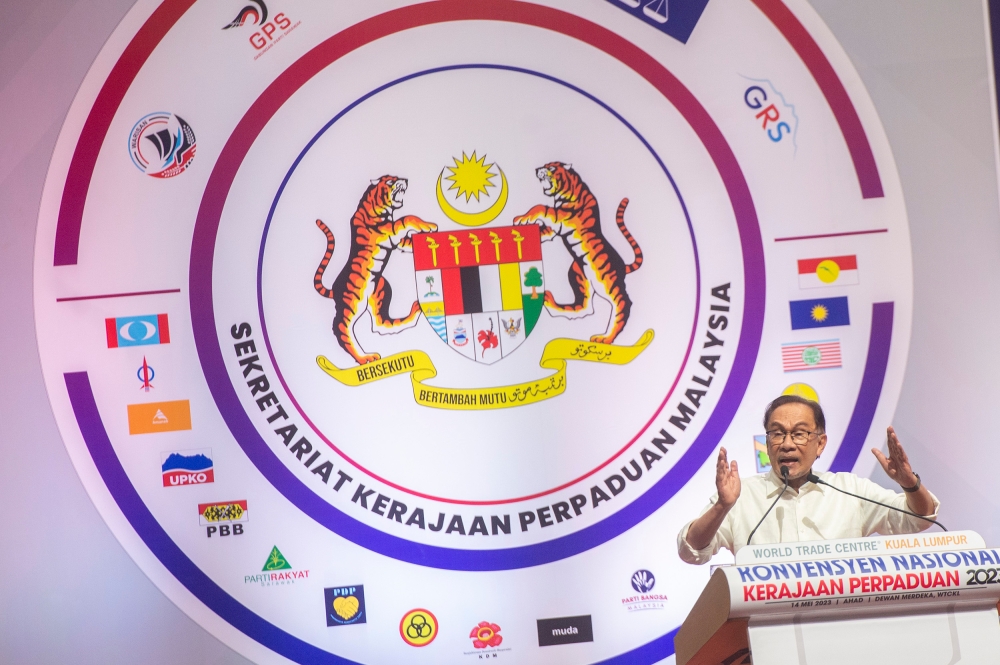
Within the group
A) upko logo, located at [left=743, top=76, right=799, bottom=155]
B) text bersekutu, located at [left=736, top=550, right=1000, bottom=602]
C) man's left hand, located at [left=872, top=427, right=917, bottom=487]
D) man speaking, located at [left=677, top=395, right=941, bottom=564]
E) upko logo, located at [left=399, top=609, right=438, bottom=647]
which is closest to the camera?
text bersekutu, located at [left=736, top=550, right=1000, bottom=602]

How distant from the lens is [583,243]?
308 cm

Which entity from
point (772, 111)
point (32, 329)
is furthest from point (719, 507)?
point (32, 329)

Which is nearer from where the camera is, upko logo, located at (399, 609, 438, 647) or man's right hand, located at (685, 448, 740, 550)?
man's right hand, located at (685, 448, 740, 550)

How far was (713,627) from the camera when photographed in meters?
1.70

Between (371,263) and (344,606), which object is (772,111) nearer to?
(371,263)

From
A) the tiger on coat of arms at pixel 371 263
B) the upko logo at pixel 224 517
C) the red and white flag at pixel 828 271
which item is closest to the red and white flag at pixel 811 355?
the red and white flag at pixel 828 271

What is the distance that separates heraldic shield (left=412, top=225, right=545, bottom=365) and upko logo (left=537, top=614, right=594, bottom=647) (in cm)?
94

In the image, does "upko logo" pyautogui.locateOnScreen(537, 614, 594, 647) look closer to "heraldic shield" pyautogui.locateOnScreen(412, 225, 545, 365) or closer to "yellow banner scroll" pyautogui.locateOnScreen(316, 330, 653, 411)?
"yellow banner scroll" pyautogui.locateOnScreen(316, 330, 653, 411)

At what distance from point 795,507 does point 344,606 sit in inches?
61.3

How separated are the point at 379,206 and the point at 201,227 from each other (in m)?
0.64

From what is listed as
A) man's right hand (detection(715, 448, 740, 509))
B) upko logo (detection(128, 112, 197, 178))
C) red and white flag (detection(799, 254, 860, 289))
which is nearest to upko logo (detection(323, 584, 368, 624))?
man's right hand (detection(715, 448, 740, 509))

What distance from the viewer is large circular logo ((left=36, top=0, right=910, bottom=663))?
300 cm

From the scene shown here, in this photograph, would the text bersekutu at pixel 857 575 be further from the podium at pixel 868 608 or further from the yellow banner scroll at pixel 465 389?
the yellow banner scroll at pixel 465 389

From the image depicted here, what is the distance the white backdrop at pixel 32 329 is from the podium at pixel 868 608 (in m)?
1.43
